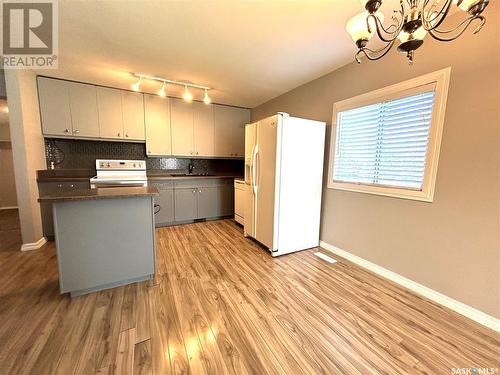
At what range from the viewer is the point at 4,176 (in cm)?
462

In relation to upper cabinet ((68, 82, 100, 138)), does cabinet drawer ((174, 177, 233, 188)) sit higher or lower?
lower

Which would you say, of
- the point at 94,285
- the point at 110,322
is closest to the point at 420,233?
the point at 110,322

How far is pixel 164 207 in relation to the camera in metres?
3.69

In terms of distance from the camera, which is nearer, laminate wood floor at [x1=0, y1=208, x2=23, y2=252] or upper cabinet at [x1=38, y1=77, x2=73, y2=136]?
laminate wood floor at [x1=0, y1=208, x2=23, y2=252]

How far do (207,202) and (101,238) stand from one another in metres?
2.31

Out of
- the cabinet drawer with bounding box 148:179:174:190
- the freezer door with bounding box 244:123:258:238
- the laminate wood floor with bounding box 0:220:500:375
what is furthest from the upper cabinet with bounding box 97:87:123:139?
the freezer door with bounding box 244:123:258:238

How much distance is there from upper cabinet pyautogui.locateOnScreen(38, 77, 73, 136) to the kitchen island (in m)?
1.97

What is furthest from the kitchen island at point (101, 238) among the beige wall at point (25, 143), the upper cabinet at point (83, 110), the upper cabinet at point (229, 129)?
the upper cabinet at point (229, 129)

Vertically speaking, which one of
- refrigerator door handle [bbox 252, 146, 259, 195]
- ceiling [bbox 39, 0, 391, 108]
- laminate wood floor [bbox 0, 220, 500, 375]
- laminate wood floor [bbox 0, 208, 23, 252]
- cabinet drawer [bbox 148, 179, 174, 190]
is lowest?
laminate wood floor [bbox 0, 220, 500, 375]

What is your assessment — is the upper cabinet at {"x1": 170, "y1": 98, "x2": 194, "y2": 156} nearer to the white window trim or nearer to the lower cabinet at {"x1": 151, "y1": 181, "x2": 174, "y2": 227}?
the lower cabinet at {"x1": 151, "y1": 181, "x2": 174, "y2": 227}

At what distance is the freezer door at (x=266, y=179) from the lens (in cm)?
253

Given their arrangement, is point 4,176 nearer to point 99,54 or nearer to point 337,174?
point 99,54

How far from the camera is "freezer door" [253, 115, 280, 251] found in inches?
99.6

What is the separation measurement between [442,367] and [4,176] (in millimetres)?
7725
